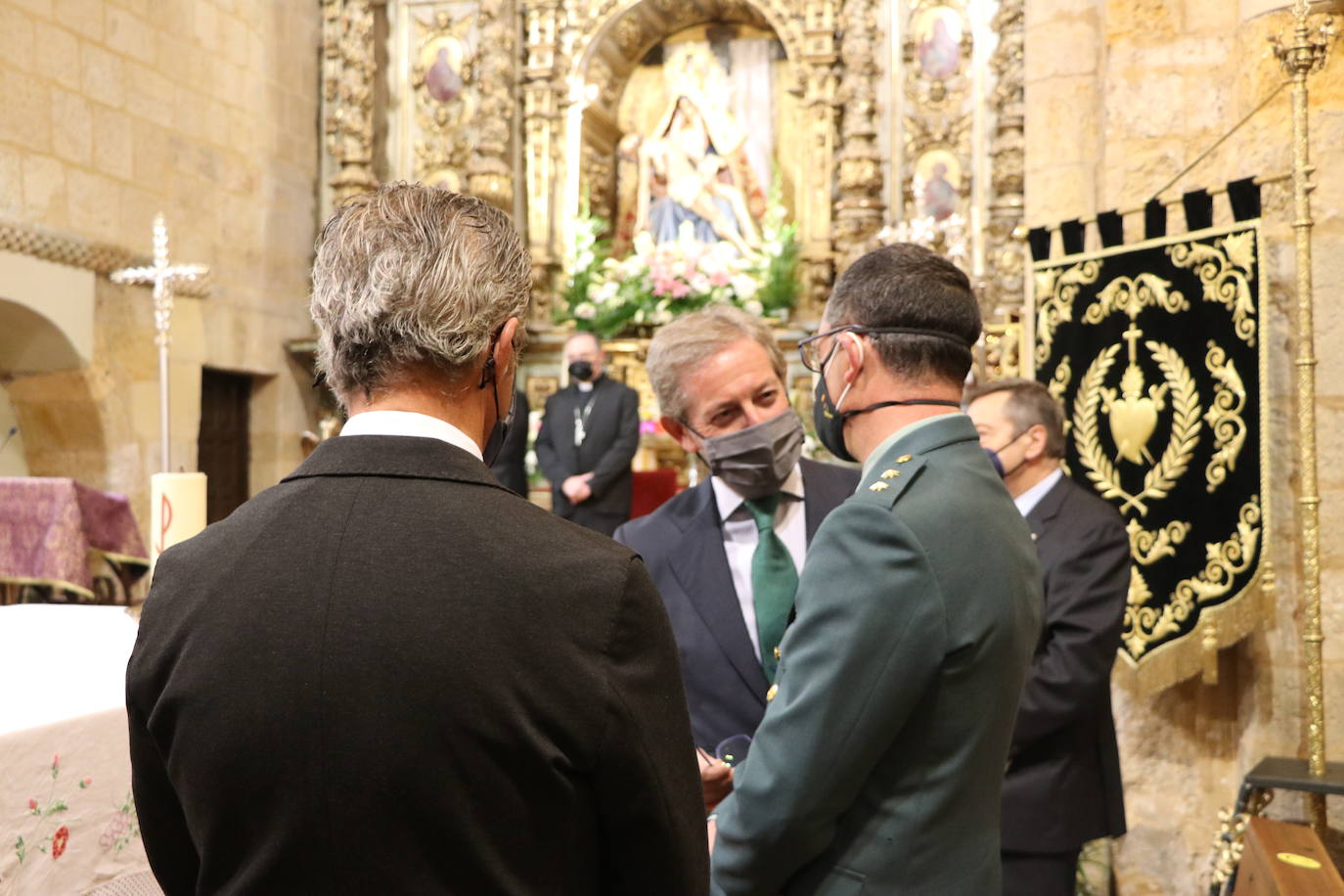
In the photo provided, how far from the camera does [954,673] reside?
148 centimetres

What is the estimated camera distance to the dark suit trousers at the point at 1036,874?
2506 mm

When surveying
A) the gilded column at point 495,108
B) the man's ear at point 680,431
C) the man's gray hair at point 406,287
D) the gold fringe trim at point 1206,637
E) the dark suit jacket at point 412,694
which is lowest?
the gold fringe trim at point 1206,637

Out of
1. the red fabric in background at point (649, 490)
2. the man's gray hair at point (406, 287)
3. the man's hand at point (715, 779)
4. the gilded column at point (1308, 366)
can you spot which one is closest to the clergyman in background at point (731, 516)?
the man's hand at point (715, 779)

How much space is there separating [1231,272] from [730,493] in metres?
2.10

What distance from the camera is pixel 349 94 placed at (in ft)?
30.3

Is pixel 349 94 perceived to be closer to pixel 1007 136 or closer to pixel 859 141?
pixel 859 141

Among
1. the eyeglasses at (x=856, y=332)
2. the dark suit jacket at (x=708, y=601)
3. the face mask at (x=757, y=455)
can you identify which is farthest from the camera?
the face mask at (x=757, y=455)

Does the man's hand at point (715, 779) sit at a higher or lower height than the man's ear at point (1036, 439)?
lower

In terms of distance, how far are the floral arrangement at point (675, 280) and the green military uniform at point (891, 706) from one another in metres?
6.79

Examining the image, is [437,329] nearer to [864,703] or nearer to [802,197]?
[864,703]

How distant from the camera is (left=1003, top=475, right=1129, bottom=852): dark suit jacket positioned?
2516 millimetres

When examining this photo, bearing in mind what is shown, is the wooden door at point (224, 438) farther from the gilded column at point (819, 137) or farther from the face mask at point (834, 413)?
the face mask at point (834, 413)

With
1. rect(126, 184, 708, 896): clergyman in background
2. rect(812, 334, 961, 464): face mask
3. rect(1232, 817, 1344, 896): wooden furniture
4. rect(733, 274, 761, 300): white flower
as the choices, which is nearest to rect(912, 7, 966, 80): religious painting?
rect(733, 274, 761, 300): white flower

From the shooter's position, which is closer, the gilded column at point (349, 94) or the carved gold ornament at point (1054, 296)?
the carved gold ornament at point (1054, 296)
